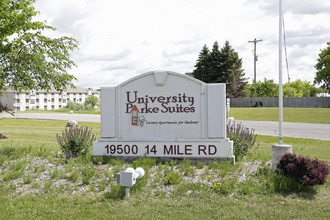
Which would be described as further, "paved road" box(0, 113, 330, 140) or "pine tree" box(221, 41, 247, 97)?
"pine tree" box(221, 41, 247, 97)

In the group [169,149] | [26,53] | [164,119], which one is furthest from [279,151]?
[26,53]

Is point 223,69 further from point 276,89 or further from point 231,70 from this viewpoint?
point 276,89

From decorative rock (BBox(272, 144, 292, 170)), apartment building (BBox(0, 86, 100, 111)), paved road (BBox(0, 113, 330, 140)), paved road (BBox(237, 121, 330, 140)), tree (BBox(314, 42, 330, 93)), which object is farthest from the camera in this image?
apartment building (BBox(0, 86, 100, 111))

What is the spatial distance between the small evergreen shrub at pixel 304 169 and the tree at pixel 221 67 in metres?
47.8

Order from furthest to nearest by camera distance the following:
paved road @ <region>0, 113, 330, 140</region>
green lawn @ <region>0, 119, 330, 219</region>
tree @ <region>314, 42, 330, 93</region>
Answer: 1. tree @ <region>314, 42, 330, 93</region>
2. paved road @ <region>0, 113, 330, 140</region>
3. green lawn @ <region>0, 119, 330, 219</region>

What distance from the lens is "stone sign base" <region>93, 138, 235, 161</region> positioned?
24.7 feet

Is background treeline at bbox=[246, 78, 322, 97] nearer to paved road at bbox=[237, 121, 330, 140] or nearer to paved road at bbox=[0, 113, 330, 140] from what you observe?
paved road at bbox=[0, 113, 330, 140]

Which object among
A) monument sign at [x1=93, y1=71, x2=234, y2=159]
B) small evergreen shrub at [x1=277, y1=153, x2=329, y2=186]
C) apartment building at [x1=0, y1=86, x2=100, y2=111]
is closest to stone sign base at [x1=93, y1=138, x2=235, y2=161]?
monument sign at [x1=93, y1=71, x2=234, y2=159]

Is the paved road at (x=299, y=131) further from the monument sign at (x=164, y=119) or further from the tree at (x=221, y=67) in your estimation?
the tree at (x=221, y=67)

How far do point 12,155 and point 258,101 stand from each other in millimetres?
48560

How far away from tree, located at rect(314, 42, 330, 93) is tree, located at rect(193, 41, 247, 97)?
12.2 metres

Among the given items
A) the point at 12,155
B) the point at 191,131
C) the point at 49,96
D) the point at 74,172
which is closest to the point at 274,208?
the point at 191,131

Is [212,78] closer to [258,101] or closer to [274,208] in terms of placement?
[258,101]

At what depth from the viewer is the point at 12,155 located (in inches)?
324
